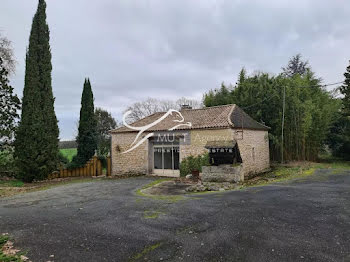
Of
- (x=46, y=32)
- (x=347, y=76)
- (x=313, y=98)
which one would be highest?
(x=46, y=32)

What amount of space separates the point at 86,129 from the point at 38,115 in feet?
18.4

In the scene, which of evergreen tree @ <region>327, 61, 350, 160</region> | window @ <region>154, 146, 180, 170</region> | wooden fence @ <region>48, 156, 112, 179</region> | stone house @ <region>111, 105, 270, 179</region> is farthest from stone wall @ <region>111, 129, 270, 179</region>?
evergreen tree @ <region>327, 61, 350, 160</region>

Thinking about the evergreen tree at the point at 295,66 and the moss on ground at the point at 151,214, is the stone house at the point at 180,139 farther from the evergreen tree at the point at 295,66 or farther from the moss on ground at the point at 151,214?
the evergreen tree at the point at 295,66

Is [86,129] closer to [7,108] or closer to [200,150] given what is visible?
[7,108]

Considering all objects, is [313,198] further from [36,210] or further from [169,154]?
[169,154]

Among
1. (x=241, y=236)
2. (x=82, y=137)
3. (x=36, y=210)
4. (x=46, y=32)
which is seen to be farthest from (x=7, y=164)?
(x=241, y=236)

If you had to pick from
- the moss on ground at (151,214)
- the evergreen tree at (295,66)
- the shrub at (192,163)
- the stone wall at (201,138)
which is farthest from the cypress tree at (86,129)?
the evergreen tree at (295,66)

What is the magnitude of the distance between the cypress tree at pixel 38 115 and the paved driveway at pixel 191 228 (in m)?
7.96

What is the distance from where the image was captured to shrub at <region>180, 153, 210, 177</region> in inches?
566

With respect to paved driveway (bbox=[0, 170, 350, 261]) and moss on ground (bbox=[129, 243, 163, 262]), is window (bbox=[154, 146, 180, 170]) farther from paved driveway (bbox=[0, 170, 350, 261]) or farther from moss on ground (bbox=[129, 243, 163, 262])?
moss on ground (bbox=[129, 243, 163, 262])

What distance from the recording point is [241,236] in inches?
187

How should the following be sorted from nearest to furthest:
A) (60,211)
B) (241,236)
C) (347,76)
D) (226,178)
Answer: (241,236) < (60,211) < (226,178) < (347,76)

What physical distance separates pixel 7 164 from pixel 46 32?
933cm

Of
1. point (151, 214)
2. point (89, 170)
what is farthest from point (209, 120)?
point (89, 170)
